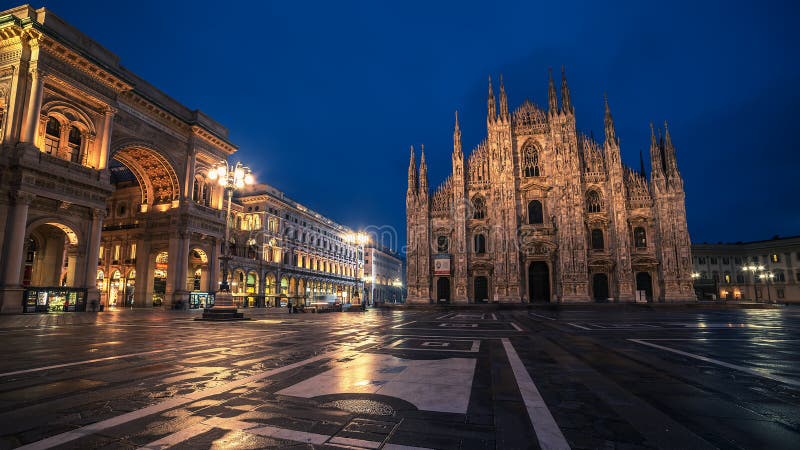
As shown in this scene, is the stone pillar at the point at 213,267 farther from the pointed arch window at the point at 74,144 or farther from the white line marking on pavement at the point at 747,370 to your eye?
the white line marking on pavement at the point at 747,370

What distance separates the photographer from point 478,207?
47.2 metres

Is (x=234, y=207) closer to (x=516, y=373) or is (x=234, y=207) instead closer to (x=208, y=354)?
(x=208, y=354)

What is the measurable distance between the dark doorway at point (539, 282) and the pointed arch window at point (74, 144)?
4288 centimetres

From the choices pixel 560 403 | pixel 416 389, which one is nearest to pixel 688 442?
pixel 560 403

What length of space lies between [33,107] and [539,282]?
45974 millimetres

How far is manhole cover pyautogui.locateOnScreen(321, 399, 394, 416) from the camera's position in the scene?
3.48 metres

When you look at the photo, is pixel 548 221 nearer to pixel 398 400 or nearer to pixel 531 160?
pixel 531 160

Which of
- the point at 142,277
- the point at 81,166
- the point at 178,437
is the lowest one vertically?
the point at 178,437

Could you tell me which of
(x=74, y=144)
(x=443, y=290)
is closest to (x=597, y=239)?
(x=443, y=290)

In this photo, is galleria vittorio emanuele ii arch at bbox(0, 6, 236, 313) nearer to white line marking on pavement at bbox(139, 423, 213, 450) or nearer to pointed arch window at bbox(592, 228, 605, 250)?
white line marking on pavement at bbox(139, 423, 213, 450)

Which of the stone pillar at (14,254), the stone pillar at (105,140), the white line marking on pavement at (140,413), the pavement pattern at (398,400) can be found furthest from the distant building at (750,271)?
the stone pillar at (14,254)

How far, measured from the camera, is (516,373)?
17.6ft

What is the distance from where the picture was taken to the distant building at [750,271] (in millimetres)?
62844

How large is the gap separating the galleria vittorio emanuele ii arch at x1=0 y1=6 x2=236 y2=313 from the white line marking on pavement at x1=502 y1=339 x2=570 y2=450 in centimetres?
2892
